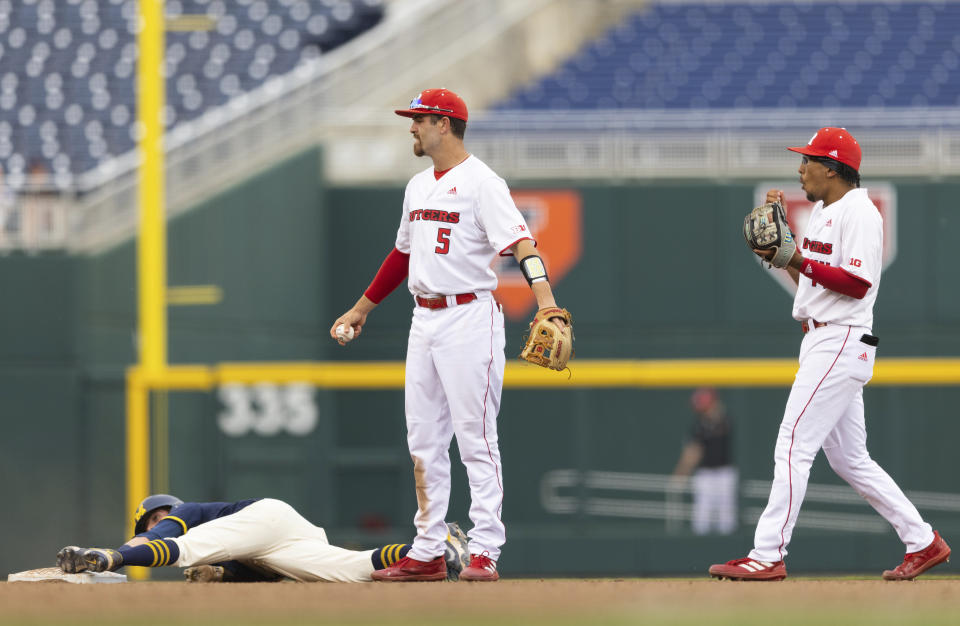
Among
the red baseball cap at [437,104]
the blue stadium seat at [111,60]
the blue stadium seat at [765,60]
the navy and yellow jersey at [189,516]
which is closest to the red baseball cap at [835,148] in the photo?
the red baseball cap at [437,104]

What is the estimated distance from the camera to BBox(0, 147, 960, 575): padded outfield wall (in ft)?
30.9

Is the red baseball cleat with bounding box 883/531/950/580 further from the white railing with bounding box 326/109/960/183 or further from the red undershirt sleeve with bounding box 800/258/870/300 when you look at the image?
the white railing with bounding box 326/109/960/183

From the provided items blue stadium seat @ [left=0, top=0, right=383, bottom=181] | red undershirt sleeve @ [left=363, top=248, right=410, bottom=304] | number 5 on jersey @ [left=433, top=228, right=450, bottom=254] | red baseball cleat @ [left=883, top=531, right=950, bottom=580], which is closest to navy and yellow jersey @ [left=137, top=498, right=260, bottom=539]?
red undershirt sleeve @ [left=363, top=248, right=410, bottom=304]

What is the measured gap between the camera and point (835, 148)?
524 cm

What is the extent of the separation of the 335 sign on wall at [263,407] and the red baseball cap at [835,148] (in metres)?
5.04

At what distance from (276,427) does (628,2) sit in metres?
8.00

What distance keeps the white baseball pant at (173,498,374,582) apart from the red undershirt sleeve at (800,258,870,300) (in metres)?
1.87

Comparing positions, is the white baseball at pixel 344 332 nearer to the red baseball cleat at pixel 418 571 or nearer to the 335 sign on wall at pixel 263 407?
the red baseball cleat at pixel 418 571

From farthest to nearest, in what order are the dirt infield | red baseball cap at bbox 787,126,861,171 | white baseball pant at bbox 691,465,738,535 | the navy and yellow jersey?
white baseball pant at bbox 691,465,738,535
the navy and yellow jersey
red baseball cap at bbox 787,126,861,171
the dirt infield

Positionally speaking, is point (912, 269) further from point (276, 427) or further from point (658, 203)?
point (276, 427)

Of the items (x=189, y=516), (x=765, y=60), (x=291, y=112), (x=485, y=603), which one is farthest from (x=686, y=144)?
(x=485, y=603)

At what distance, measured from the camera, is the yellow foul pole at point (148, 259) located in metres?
9.18

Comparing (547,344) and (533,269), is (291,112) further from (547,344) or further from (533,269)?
(547,344)

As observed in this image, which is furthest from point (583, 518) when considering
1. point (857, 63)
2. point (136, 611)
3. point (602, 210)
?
point (857, 63)
